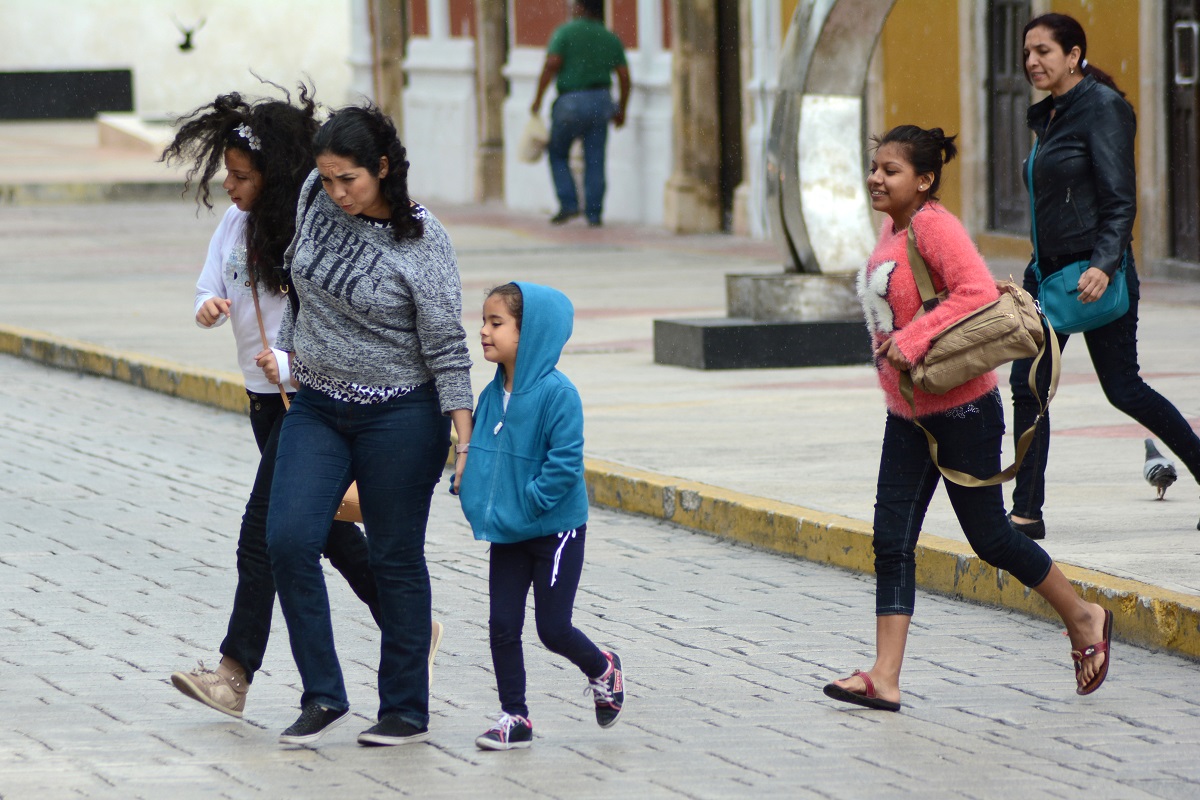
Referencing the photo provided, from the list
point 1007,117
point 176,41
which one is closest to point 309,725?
point 1007,117

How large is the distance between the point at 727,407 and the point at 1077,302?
4041 mm

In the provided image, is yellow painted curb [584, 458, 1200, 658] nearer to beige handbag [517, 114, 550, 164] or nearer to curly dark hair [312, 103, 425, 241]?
curly dark hair [312, 103, 425, 241]

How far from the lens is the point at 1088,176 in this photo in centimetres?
701

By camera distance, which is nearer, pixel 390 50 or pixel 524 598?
pixel 524 598

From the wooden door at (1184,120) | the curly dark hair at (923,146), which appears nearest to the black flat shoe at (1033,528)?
the curly dark hair at (923,146)

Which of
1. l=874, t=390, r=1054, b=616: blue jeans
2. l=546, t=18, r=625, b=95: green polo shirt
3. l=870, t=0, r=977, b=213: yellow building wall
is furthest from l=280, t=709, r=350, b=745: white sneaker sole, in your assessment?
l=546, t=18, r=625, b=95: green polo shirt

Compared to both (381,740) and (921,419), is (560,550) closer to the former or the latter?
(381,740)

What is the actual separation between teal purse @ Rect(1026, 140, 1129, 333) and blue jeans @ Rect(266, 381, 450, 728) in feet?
7.90

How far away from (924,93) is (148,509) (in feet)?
39.6

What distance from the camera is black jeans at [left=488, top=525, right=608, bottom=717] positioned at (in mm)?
5293

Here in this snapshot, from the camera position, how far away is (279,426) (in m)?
5.74

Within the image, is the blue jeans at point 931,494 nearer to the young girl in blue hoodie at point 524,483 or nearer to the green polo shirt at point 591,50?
the young girl in blue hoodie at point 524,483

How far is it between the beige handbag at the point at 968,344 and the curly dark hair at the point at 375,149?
4.00ft

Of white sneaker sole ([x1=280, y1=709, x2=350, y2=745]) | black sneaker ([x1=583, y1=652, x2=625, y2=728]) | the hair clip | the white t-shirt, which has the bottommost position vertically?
white sneaker sole ([x1=280, y1=709, x2=350, y2=745])
